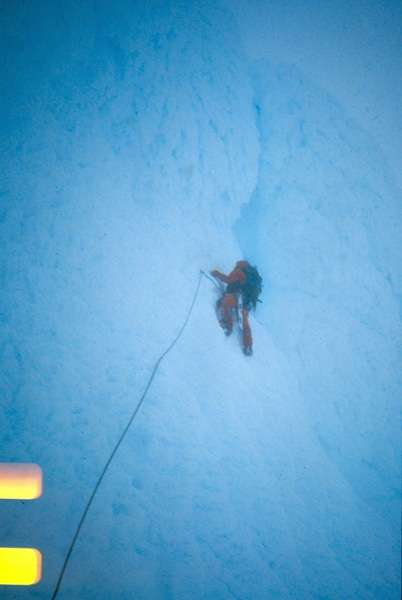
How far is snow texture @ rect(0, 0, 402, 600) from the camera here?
1.67 metres

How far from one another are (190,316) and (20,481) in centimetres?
147

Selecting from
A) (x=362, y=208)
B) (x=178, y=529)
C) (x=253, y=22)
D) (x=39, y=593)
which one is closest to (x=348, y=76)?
(x=253, y=22)

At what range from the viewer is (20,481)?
1.54 metres

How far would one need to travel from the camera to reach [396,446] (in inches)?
117

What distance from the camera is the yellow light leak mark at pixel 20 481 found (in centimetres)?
151

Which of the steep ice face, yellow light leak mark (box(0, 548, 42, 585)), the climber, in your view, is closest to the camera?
yellow light leak mark (box(0, 548, 42, 585))

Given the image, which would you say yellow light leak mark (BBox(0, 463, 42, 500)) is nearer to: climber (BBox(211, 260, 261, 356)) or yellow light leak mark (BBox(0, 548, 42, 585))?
yellow light leak mark (BBox(0, 548, 42, 585))

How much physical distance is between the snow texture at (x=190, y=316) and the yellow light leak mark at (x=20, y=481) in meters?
0.04

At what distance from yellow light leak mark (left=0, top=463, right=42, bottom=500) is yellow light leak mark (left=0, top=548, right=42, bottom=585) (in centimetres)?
22

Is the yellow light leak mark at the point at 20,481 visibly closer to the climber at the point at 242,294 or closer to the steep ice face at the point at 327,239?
the climber at the point at 242,294

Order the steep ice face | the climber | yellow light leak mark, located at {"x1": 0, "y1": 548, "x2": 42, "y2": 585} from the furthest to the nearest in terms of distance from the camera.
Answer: the steep ice face < the climber < yellow light leak mark, located at {"x1": 0, "y1": 548, "x2": 42, "y2": 585}

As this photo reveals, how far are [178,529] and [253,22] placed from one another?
15.6 feet

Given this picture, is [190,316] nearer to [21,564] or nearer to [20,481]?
[20,481]

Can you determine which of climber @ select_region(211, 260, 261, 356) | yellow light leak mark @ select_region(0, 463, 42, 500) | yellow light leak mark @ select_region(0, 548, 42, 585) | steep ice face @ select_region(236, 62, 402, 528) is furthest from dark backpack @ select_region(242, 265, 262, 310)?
yellow light leak mark @ select_region(0, 548, 42, 585)
